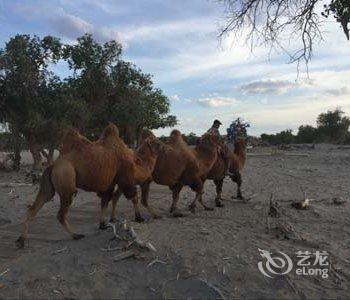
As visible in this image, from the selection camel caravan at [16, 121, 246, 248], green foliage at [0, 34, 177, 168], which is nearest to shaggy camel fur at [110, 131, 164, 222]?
camel caravan at [16, 121, 246, 248]

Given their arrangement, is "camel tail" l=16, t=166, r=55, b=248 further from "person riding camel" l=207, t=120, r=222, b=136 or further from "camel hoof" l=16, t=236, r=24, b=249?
"person riding camel" l=207, t=120, r=222, b=136

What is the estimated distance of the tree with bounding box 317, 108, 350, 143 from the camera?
211 feet

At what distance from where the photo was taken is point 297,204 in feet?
40.6

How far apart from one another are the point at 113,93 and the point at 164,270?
25.1 m

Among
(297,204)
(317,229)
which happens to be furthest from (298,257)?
(297,204)

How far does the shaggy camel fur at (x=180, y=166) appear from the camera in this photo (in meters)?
11.5

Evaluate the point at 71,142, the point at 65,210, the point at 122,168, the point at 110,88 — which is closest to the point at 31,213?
the point at 65,210

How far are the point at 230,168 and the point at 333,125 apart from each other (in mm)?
53799

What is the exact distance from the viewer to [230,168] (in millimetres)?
14164

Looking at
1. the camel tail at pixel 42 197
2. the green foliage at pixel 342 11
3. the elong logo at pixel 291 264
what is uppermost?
the green foliage at pixel 342 11

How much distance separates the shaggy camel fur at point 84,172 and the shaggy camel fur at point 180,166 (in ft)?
3.25

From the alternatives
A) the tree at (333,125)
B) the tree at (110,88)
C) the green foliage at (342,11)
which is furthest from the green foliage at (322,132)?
the green foliage at (342,11)

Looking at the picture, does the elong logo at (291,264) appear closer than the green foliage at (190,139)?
Yes

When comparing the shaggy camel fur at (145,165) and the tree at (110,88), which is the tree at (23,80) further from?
the shaggy camel fur at (145,165)
